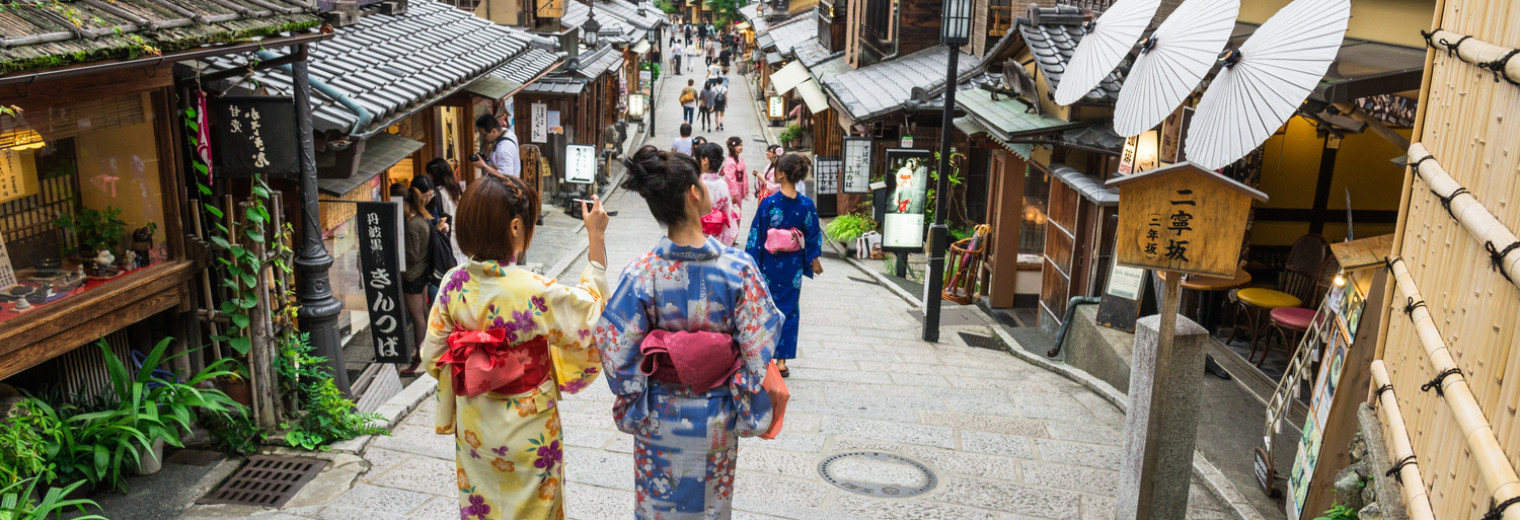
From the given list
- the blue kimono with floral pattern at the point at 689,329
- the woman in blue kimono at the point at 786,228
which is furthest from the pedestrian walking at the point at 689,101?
the blue kimono with floral pattern at the point at 689,329

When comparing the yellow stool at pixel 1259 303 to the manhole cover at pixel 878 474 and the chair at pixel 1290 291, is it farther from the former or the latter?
the manhole cover at pixel 878 474

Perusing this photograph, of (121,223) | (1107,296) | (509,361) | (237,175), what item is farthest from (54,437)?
(1107,296)

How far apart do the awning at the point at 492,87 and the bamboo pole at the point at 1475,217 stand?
11.4 metres

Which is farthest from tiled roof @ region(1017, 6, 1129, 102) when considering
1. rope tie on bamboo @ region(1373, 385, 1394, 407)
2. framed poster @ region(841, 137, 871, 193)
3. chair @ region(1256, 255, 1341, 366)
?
rope tie on bamboo @ region(1373, 385, 1394, 407)

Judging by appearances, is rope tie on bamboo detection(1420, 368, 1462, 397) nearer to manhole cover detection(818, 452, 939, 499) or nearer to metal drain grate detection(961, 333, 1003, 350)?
manhole cover detection(818, 452, 939, 499)

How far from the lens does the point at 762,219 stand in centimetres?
864

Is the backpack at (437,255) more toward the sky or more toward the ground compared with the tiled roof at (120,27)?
more toward the ground

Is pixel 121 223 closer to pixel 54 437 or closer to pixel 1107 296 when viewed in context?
pixel 54 437

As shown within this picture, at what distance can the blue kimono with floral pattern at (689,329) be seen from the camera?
14.4 feet

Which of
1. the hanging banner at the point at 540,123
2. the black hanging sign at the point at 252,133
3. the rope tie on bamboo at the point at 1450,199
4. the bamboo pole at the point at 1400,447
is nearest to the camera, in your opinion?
the bamboo pole at the point at 1400,447

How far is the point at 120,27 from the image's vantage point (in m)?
5.10

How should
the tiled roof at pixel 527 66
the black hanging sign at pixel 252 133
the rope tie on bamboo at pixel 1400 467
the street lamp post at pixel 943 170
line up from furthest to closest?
the tiled roof at pixel 527 66
the street lamp post at pixel 943 170
the black hanging sign at pixel 252 133
the rope tie on bamboo at pixel 1400 467

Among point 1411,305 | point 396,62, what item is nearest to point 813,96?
point 396,62

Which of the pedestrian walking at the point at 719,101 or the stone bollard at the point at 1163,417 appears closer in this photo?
the stone bollard at the point at 1163,417
